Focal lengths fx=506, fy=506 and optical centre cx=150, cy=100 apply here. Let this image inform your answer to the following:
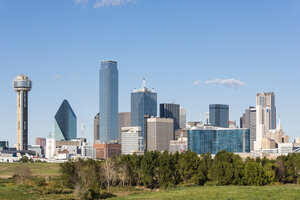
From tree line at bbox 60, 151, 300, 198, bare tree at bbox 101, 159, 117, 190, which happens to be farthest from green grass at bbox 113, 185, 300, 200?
bare tree at bbox 101, 159, 117, 190

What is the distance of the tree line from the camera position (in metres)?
126

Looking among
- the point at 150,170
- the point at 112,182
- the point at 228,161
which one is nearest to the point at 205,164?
the point at 228,161

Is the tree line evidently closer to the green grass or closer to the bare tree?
the bare tree

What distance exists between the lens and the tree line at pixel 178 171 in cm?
12612

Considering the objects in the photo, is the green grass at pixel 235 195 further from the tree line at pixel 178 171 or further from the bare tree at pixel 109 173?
the bare tree at pixel 109 173

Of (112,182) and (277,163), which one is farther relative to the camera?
(277,163)

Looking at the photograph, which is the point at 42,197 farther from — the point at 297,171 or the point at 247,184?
the point at 297,171

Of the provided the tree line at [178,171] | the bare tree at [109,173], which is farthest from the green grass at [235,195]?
the bare tree at [109,173]

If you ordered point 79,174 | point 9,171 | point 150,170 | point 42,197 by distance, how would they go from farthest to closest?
1. point 9,171
2. point 150,170
3. point 79,174
4. point 42,197

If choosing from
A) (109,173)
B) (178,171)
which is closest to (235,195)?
(178,171)

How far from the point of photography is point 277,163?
465 feet

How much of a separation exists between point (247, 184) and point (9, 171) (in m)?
85.8

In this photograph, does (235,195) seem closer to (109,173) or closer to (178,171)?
(178,171)

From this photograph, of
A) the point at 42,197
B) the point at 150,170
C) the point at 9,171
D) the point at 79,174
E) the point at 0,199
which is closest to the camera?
the point at 0,199
